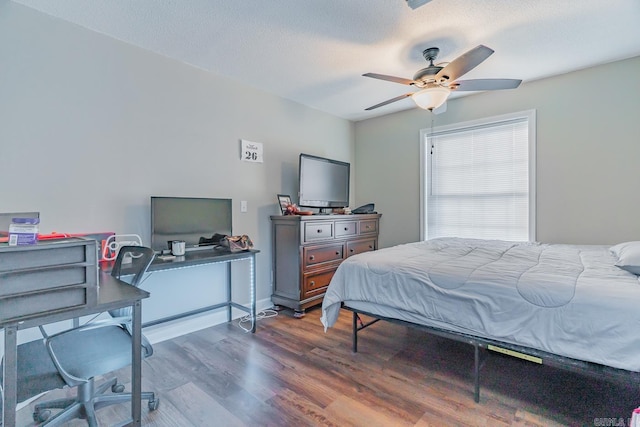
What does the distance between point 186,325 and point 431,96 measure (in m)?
2.84

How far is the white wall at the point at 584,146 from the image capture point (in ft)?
8.97

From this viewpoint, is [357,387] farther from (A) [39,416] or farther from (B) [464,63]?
(B) [464,63]

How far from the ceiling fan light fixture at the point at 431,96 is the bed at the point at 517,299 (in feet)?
3.91

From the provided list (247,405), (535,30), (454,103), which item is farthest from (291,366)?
(454,103)

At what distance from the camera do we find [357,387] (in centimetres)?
190

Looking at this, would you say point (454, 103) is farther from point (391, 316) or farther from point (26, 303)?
point (26, 303)

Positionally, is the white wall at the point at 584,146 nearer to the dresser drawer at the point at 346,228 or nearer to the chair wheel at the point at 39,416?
the dresser drawer at the point at 346,228

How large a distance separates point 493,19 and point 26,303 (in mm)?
2989

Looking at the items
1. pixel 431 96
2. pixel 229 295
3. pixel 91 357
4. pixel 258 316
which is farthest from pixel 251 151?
pixel 91 357

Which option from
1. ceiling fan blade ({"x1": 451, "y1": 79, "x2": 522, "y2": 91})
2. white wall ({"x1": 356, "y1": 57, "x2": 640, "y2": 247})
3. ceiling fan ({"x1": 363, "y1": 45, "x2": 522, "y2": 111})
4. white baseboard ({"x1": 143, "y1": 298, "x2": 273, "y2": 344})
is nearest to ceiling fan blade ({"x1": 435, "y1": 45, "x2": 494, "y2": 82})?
ceiling fan ({"x1": 363, "y1": 45, "x2": 522, "y2": 111})

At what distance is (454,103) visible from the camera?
3.73 metres

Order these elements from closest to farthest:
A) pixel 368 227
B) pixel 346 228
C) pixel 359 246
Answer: pixel 346 228 → pixel 359 246 → pixel 368 227

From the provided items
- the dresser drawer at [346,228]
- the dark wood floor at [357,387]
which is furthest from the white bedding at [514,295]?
the dresser drawer at [346,228]

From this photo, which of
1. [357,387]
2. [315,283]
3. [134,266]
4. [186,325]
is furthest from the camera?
[315,283]
